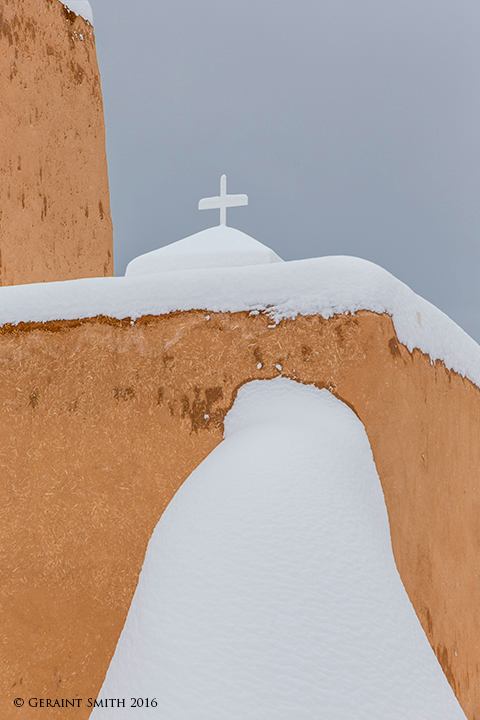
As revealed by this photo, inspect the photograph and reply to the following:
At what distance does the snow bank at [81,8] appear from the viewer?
11.2 feet

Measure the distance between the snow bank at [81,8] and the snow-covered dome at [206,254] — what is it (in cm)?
189

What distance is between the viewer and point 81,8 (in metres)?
3.51

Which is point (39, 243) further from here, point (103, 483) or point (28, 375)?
point (103, 483)

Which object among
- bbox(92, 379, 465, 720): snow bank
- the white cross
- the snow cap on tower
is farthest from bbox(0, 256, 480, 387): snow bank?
the white cross

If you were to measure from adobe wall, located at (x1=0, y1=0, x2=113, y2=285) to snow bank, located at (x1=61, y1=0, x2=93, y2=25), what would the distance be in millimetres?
41

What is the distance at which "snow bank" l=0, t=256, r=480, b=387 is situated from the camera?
1737 mm

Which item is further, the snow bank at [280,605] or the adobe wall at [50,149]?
the adobe wall at [50,149]

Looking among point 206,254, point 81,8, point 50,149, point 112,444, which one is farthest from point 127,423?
point 206,254

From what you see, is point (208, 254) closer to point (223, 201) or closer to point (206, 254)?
point (206, 254)

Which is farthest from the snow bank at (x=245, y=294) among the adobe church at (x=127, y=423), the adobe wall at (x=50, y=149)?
the adobe wall at (x=50, y=149)

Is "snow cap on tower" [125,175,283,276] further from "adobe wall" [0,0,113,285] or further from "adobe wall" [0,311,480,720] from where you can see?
"adobe wall" [0,311,480,720]

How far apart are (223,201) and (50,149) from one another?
291 cm

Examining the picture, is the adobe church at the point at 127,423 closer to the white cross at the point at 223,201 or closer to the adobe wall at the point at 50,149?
the adobe wall at the point at 50,149

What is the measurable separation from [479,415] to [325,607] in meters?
1.53
